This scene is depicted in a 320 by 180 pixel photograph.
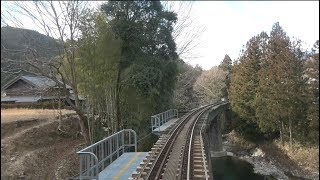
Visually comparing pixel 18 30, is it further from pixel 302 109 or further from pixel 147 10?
pixel 302 109

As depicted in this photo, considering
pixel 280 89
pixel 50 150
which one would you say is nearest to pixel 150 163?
pixel 50 150

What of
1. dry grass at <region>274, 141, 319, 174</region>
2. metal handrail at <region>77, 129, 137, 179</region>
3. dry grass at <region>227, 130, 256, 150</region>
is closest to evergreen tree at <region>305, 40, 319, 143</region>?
dry grass at <region>274, 141, 319, 174</region>

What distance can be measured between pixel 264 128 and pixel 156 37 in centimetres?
1418

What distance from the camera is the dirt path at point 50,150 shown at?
17.0 m

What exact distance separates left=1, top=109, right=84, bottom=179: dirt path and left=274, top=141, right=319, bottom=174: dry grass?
16899 mm

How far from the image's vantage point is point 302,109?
24.1 m

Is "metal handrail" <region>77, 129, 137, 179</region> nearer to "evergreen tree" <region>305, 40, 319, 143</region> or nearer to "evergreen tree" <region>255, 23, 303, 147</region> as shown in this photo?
"evergreen tree" <region>305, 40, 319, 143</region>

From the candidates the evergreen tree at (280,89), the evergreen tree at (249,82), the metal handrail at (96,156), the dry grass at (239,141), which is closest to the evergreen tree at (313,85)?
the evergreen tree at (280,89)

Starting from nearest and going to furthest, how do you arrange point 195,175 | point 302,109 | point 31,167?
point 195,175 < point 31,167 < point 302,109

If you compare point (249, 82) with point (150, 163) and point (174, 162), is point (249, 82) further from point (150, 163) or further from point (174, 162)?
point (150, 163)

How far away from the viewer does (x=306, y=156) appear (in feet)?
82.7

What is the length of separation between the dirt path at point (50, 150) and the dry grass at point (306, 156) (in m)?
16.9

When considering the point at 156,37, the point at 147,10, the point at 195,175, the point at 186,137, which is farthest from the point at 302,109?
the point at 195,175

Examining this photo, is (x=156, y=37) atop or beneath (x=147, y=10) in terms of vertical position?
beneath
